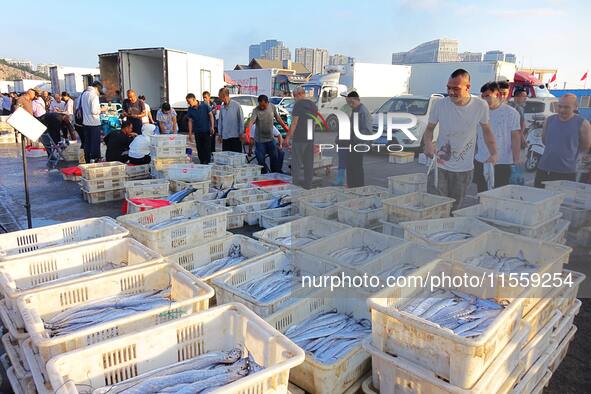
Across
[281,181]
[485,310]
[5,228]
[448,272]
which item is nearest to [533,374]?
[485,310]

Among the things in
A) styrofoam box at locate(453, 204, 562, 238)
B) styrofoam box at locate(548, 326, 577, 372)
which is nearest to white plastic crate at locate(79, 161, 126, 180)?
styrofoam box at locate(453, 204, 562, 238)

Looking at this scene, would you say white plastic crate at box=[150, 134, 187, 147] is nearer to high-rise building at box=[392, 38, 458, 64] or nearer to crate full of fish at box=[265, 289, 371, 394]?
crate full of fish at box=[265, 289, 371, 394]

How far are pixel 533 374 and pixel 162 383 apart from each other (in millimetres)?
2304

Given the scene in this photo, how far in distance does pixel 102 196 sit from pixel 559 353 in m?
7.25

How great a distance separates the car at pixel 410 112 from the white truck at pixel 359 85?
18.5 feet

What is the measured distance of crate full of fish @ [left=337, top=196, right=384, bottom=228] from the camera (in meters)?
5.39

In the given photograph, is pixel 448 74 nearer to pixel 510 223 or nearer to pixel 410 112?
pixel 410 112

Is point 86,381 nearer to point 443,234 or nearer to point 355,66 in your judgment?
point 443,234

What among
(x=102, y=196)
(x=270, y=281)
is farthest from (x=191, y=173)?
(x=270, y=281)

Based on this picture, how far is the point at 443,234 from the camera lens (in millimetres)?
4402

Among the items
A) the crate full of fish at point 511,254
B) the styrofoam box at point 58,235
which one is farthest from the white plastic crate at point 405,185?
the styrofoam box at point 58,235

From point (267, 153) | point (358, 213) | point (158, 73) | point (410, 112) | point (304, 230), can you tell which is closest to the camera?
point (304, 230)

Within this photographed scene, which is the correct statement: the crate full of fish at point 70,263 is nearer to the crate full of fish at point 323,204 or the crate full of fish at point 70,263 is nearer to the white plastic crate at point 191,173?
the crate full of fish at point 323,204

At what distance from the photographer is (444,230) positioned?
458 centimetres
